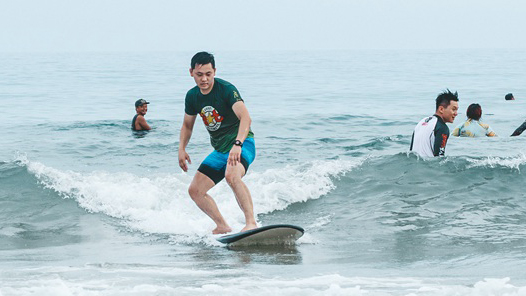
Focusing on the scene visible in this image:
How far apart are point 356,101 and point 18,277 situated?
22.8m

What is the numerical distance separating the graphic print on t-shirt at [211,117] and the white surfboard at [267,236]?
1002mm

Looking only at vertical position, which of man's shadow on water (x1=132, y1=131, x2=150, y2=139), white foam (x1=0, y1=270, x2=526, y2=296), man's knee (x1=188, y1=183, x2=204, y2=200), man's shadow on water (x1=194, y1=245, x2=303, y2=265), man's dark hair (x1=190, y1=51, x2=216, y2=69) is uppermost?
man's dark hair (x1=190, y1=51, x2=216, y2=69)

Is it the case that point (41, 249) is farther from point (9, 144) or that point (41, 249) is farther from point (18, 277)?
point (9, 144)

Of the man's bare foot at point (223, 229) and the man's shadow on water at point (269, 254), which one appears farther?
the man's bare foot at point (223, 229)

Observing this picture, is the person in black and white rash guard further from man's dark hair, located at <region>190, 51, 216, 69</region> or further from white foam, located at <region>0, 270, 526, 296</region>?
white foam, located at <region>0, 270, 526, 296</region>

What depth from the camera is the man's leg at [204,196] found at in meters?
6.61

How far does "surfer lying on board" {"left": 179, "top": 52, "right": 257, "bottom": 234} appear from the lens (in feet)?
20.5

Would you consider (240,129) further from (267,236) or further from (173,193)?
(173,193)

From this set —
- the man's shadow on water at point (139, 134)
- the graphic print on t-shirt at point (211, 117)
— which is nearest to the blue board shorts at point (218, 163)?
the graphic print on t-shirt at point (211, 117)

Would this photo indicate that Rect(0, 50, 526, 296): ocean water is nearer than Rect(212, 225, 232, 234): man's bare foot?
Yes

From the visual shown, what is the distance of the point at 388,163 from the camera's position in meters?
10.9

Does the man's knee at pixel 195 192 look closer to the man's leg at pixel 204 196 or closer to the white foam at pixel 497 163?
the man's leg at pixel 204 196

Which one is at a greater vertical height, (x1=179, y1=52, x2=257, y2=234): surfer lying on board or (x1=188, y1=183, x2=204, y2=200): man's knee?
(x1=179, y1=52, x2=257, y2=234): surfer lying on board

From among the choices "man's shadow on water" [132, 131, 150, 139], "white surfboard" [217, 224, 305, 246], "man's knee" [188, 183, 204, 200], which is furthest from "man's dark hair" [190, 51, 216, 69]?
"man's shadow on water" [132, 131, 150, 139]
